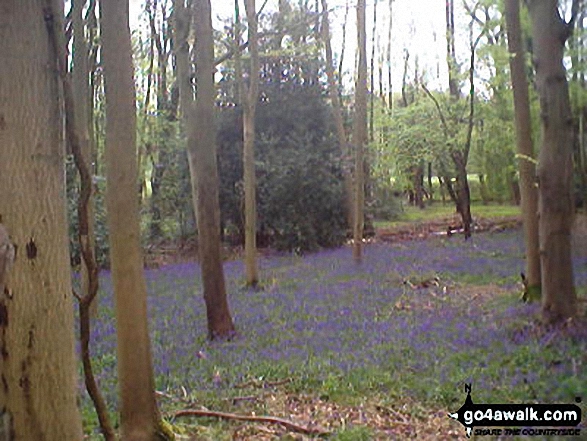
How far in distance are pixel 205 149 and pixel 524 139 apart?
473 cm

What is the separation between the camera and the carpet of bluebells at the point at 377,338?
5242 mm

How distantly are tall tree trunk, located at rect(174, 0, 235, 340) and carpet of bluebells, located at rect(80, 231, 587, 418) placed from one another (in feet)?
1.69

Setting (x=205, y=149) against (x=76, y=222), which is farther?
(x=76, y=222)

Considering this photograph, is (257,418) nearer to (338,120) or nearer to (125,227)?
(125,227)

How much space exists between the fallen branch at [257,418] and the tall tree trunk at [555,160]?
369cm

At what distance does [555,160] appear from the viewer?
6754mm

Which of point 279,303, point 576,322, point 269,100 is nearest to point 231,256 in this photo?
point 269,100

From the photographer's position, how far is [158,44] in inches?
1018

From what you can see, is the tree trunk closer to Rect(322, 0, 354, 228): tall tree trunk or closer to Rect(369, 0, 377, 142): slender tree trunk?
Rect(369, 0, 377, 142): slender tree trunk

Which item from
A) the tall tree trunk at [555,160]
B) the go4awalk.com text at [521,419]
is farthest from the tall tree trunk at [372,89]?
the go4awalk.com text at [521,419]

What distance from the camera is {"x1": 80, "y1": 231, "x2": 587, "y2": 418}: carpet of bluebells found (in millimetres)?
5242

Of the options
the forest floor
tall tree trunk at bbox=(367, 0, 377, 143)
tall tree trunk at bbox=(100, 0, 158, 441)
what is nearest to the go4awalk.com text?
the forest floor

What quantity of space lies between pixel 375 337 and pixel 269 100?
14.4 metres

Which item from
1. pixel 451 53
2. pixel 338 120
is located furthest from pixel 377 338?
pixel 451 53
